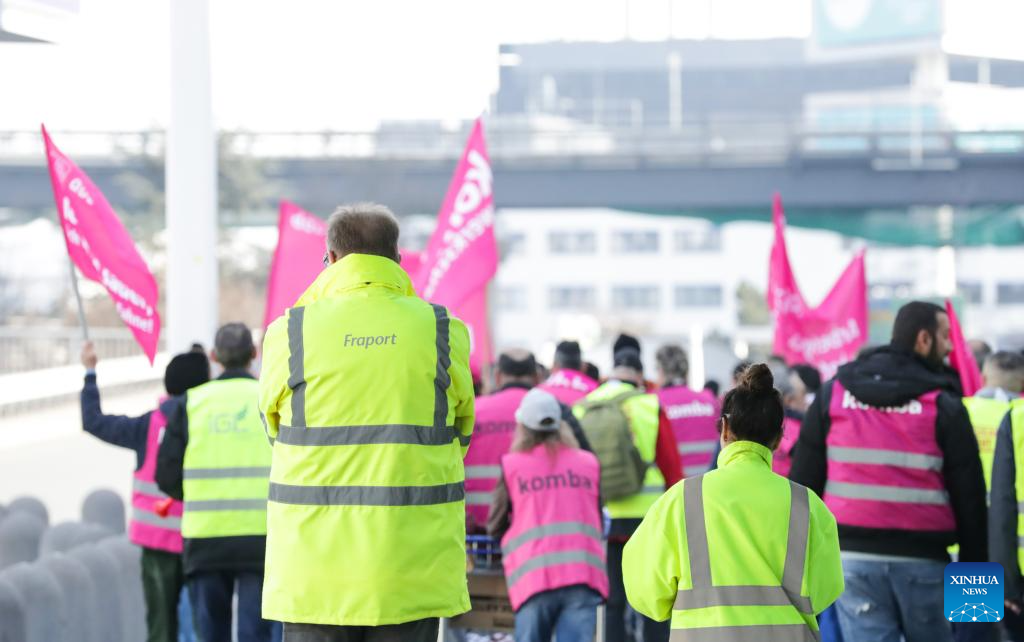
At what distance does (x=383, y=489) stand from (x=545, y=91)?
11658 centimetres

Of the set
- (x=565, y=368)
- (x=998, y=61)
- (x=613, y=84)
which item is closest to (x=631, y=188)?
(x=565, y=368)

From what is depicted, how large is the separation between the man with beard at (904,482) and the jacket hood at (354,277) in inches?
92.6

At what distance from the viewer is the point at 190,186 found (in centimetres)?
1175

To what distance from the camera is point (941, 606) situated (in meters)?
6.25

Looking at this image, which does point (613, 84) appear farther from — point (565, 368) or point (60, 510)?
point (565, 368)

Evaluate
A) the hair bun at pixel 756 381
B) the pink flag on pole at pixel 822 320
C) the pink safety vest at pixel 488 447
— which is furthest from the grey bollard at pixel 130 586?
the pink flag on pole at pixel 822 320

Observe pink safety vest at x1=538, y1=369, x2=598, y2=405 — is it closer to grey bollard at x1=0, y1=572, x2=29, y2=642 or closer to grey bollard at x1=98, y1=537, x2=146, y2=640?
grey bollard at x1=98, y1=537, x2=146, y2=640

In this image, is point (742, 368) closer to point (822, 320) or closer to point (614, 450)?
point (614, 450)

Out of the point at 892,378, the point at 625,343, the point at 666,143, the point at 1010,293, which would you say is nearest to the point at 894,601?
the point at 892,378

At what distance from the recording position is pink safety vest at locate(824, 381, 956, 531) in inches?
244

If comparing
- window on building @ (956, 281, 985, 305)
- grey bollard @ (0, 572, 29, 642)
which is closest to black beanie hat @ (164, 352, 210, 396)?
grey bollard @ (0, 572, 29, 642)

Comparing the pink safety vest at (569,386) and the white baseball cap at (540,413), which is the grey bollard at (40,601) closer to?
the white baseball cap at (540,413)

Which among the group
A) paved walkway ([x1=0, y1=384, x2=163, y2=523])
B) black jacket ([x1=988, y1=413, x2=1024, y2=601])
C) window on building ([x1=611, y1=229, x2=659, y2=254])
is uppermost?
window on building ([x1=611, y1=229, x2=659, y2=254])

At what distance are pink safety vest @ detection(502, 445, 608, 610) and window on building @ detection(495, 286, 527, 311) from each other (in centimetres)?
10091
